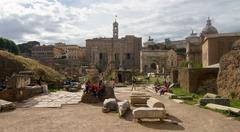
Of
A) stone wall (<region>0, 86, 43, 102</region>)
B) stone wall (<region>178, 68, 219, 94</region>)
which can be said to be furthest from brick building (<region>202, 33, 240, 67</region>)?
stone wall (<region>0, 86, 43, 102</region>)

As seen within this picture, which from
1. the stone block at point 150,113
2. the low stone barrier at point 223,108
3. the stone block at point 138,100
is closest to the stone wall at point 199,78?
the stone block at point 138,100

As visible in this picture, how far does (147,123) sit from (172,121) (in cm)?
91

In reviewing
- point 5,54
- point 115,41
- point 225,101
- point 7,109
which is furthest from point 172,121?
point 115,41

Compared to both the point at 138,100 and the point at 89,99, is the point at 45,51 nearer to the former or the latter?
the point at 89,99

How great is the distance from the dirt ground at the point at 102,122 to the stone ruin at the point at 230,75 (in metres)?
5.28

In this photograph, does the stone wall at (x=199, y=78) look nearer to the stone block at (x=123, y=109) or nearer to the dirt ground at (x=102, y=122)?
the dirt ground at (x=102, y=122)

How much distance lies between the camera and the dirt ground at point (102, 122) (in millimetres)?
11578

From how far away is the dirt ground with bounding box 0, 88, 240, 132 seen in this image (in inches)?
456

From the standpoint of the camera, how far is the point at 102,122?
508 inches

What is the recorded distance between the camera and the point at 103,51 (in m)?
146

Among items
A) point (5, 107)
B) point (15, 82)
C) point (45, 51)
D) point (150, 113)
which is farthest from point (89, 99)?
point (45, 51)

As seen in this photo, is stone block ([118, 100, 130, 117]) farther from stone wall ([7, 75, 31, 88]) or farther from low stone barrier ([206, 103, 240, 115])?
stone wall ([7, 75, 31, 88])

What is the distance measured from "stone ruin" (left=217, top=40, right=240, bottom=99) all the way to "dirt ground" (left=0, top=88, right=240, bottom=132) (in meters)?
5.28

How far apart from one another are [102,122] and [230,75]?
10.9m
